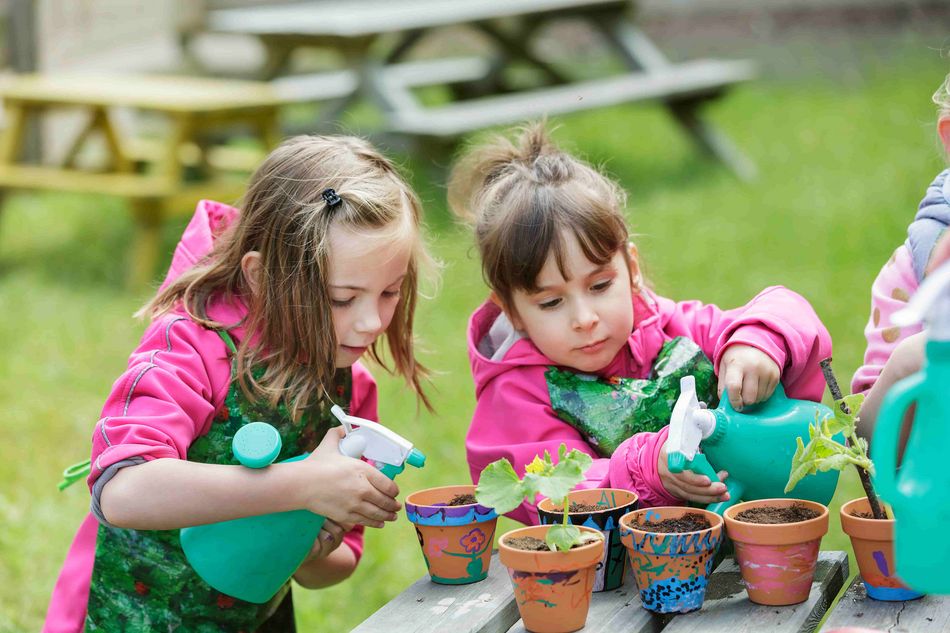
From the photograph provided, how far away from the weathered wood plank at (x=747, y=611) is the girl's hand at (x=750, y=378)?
0.25m

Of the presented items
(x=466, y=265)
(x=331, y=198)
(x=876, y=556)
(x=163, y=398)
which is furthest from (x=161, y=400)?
(x=466, y=265)

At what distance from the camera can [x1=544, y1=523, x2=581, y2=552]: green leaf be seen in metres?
1.50

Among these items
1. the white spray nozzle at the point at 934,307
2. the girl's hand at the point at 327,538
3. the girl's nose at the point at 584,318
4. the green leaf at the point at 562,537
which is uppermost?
the white spray nozzle at the point at 934,307

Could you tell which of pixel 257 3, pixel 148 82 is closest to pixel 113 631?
pixel 148 82

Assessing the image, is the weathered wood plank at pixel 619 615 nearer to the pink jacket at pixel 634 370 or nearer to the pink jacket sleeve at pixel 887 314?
the pink jacket at pixel 634 370

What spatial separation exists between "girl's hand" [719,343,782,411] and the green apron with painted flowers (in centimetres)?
68

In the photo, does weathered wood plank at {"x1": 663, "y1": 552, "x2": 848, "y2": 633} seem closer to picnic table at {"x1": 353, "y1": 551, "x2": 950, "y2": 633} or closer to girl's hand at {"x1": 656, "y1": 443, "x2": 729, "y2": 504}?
picnic table at {"x1": 353, "y1": 551, "x2": 950, "y2": 633}

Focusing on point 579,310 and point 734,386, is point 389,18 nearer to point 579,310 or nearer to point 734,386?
point 579,310

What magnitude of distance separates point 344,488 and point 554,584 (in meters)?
0.34

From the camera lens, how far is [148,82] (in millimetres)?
5914

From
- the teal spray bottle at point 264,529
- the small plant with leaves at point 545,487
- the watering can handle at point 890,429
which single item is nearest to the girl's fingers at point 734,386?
the small plant with leaves at point 545,487

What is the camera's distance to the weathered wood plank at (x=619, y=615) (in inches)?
61.4

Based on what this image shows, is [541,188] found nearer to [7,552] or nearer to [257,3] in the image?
[7,552]

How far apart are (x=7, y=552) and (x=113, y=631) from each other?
127 cm
